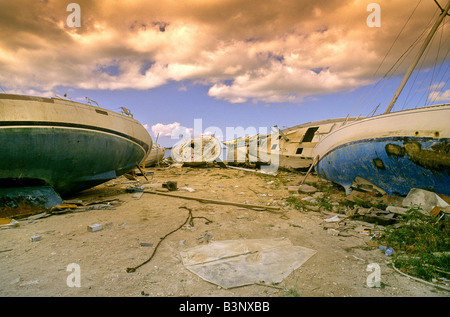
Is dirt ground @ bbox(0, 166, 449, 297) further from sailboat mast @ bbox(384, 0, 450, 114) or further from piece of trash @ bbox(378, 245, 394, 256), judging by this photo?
sailboat mast @ bbox(384, 0, 450, 114)

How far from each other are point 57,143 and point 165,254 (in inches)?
160

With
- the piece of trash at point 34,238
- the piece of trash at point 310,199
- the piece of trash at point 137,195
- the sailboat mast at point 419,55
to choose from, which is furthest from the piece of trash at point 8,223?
the sailboat mast at point 419,55

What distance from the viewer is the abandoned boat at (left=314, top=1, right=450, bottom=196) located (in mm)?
4539

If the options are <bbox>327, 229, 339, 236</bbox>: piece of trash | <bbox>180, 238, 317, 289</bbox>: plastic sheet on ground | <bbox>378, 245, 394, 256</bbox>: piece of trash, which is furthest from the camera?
<bbox>327, 229, 339, 236</bbox>: piece of trash

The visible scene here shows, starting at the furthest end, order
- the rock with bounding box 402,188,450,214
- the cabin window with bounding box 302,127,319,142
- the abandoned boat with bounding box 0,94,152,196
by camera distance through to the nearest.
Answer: the cabin window with bounding box 302,127,319,142, the abandoned boat with bounding box 0,94,152,196, the rock with bounding box 402,188,450,214

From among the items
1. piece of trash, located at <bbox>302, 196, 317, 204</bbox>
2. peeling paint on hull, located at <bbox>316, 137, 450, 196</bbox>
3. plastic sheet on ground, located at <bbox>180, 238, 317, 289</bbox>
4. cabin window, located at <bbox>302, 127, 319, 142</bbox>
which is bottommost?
plastic sheet on ground, located at <bbox>180, 238, 317, 289</bbox>

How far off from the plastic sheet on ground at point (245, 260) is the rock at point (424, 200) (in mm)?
3072

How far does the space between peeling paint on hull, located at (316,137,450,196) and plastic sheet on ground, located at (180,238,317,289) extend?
3498mm

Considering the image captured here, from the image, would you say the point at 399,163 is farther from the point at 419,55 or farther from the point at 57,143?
the point at 57,143

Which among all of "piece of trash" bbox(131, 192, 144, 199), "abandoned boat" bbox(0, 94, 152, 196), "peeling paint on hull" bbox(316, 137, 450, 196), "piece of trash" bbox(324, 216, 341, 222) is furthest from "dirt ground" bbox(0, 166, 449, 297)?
"peeling paint on hull" bbox(316, 137, 450, 196)

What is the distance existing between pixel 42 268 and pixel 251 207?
4.01 meters

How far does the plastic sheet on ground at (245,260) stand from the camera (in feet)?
8.18

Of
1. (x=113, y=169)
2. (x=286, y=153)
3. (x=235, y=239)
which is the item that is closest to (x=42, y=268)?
(x=235, y=239)

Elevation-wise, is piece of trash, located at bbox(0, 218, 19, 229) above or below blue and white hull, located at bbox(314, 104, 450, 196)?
below
